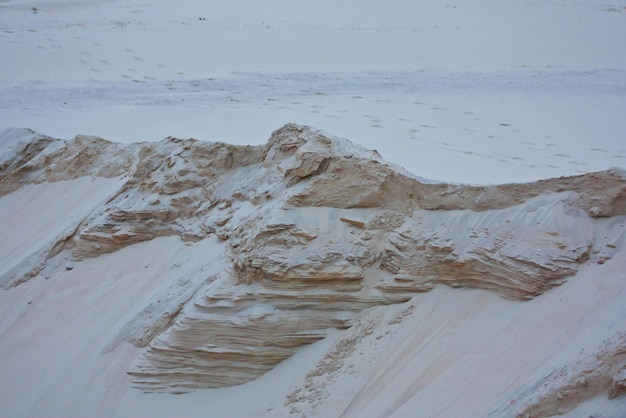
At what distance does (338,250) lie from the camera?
4879 mm

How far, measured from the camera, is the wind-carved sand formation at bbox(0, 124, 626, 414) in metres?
4.39

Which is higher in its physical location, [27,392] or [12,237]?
[12,237]

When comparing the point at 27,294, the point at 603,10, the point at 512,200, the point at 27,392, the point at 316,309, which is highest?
the point at 603,10

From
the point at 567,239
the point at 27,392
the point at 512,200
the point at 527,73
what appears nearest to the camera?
the point at 567,239

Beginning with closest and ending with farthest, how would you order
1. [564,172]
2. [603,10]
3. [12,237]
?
1. [564,172]
2. [12,237]
3. [603,10]

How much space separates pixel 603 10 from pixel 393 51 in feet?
23.1

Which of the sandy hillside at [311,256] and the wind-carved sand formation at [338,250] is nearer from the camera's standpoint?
the sandy hillside at [311,256]

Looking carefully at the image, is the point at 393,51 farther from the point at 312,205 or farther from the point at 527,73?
the point at 312,205

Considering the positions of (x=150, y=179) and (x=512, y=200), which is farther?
(x=150, y=179)

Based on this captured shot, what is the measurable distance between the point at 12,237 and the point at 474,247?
17.7 feet

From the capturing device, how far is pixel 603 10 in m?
18.2

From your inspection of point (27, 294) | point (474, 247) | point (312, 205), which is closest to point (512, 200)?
point (474, 247)

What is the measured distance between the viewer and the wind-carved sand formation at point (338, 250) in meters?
4.39

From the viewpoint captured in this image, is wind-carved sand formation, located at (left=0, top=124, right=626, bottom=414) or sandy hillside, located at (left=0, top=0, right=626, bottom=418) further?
wind-carved sand formation, located at (left=0, top=124, right=626, bottom=414)
